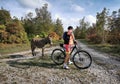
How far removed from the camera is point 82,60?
29.5 ft

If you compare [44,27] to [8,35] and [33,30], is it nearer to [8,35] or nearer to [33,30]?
[33,30]

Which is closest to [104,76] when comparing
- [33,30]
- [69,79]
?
[69,79]

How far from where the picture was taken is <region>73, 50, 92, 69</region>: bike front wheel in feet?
29.4

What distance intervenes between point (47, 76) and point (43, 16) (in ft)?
168

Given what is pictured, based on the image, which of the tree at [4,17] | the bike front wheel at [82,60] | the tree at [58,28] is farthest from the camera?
the tree at [58,28]

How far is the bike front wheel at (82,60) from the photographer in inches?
353

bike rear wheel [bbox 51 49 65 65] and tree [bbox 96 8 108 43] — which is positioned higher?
tree [bbox 96 8 108 43]

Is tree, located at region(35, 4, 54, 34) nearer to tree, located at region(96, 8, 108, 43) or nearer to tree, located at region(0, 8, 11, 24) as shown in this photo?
tree, located at region(0, 8, 11, 24)

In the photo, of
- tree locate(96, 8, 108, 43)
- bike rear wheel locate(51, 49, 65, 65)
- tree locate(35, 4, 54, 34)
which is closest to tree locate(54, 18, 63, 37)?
tree locate(35, 4, 54, 34)

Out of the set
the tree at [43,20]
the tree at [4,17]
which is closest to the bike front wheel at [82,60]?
the tree at [4,17]

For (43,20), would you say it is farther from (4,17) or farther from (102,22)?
(102,22)

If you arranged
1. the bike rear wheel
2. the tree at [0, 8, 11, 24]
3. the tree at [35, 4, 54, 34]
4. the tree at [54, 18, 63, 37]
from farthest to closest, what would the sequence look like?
the tree at [54, 18, 63, 37] → the tree at [35, 4, 54, 34] → the tree at [0, 8, 11, 24] → the bike rear wheel

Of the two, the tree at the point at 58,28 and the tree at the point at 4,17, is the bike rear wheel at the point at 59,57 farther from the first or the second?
the tree at the point at 58,28

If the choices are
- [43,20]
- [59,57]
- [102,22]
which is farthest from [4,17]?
[59,57]
